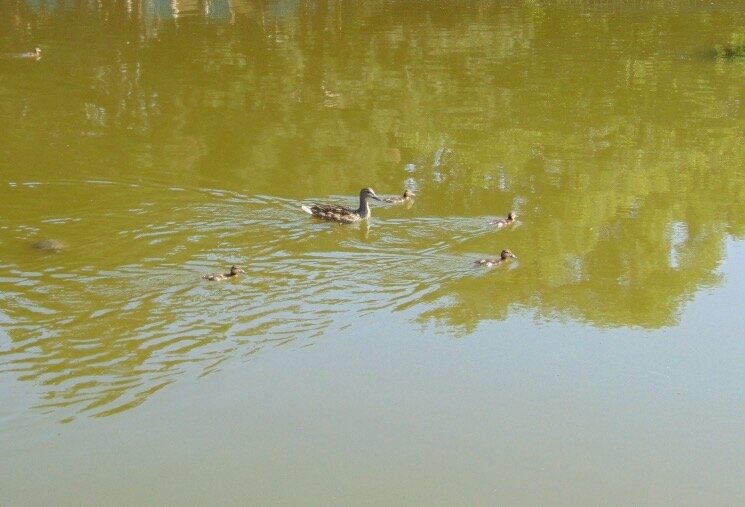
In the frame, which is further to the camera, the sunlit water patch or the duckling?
the duckling

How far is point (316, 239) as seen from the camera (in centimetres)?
1084

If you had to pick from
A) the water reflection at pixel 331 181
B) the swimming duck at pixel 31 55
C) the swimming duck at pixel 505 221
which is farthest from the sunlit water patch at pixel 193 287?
the swimming duck at pixel 31 55

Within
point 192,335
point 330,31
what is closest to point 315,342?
point 192,335

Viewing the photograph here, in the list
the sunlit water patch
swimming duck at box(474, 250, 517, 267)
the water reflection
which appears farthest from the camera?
swimming duck at box(474, 250, 517, 267)

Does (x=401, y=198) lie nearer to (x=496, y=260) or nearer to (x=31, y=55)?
(x=496, y=260)

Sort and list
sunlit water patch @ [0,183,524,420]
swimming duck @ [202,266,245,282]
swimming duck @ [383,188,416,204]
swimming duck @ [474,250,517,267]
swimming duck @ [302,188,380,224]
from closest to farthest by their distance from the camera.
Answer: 1. sunlit water patch @ [0,183,524,420]
2. swimming duck @ [202,266,245,282]
3. swimming duck @ [474,250,517,267]
4. swimming duck @ [302,188,380,224]
5. swimming duck @ [383,188,416,204]

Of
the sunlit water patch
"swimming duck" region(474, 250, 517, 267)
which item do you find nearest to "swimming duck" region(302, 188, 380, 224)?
the sunlit water patch

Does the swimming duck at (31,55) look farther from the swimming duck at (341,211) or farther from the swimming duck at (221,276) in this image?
the swimming duck at (221,276)

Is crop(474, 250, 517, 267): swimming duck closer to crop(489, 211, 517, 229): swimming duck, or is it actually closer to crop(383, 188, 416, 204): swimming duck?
crop(489, 211, 517, 229): swimming duck


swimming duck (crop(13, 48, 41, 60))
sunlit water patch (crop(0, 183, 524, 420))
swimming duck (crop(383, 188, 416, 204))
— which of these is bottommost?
sunlit water patch (crop(0, 183, 524, 420))

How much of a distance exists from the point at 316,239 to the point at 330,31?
1239cm

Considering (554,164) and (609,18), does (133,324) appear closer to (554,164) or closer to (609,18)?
(554,164)

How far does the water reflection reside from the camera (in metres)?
9.02

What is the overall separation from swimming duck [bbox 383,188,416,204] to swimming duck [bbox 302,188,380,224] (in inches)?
12.7
